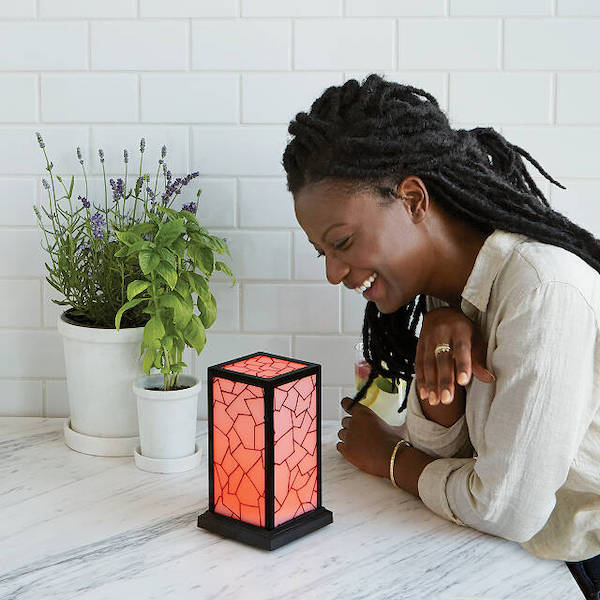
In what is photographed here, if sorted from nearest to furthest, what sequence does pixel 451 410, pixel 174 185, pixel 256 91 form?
pixel 451 410 < pixel 174 185 < pixel 256 91

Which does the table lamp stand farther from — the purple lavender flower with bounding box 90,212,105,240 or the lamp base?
the purple lavender flower with bounding box 90,212,105,240

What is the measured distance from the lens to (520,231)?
1186 mm

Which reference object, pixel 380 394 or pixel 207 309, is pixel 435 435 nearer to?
pixel 380 394

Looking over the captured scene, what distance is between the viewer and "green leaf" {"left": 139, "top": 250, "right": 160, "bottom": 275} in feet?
4.45

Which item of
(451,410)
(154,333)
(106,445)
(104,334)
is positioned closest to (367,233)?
(451,410)

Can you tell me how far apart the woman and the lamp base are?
16 cm

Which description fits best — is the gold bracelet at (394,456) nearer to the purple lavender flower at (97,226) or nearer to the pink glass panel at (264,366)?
the pink glass panel at (264,366)

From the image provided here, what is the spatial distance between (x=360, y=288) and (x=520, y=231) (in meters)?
0.23

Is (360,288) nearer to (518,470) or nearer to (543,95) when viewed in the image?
(518,470)

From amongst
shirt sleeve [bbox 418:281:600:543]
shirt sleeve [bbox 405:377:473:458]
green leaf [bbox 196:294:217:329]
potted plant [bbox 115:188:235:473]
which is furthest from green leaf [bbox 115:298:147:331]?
shirt sleeve [bbox 418:281:600:543]

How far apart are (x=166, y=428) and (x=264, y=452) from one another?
0.99ft

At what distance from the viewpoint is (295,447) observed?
3.97 feet

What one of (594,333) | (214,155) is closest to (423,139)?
(594,333)

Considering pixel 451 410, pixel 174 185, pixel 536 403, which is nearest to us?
pixel 536 403
